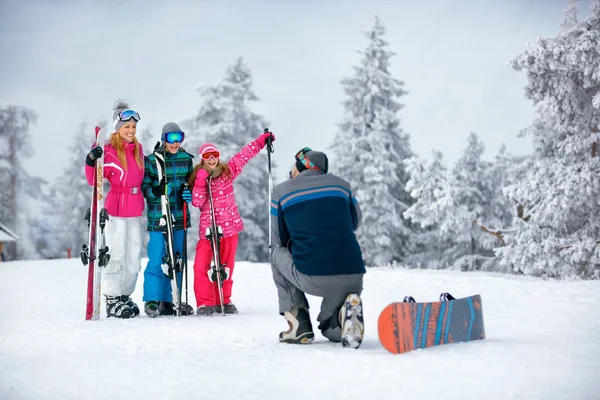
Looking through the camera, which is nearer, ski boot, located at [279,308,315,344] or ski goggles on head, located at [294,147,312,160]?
ski boot, located at [279,308,315,344]

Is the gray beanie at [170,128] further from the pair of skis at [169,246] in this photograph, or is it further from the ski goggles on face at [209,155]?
the ski goggles on face at [209,155]

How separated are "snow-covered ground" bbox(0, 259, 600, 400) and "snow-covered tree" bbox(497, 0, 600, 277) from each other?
6.40 meters

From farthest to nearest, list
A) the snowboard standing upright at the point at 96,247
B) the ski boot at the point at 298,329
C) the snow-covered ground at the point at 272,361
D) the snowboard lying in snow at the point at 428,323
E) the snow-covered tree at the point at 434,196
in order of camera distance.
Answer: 1. the snow-covered tree at the point at 434,196
2. the snowboard standing upright at the point at 96,247
3. the ski boot at the point at 298,329
4. the snowboard lying in snow at the point at 428,323
5. the snow-covered ground at the point at 272,361

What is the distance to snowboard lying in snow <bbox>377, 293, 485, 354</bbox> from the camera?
3504 millimetres

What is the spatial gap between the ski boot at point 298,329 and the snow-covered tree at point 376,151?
16209 mm

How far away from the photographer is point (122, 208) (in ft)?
19.0

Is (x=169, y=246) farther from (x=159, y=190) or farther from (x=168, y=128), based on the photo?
(x=168, y=128)

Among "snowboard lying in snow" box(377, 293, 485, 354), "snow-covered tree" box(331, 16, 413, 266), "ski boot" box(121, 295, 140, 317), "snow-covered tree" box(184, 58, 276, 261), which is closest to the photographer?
"snowboard lying in snow" box(377, 293, 485, 354)

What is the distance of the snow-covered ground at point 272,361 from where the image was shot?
2.79 m

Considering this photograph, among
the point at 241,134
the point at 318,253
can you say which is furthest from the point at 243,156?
the point at 241,134

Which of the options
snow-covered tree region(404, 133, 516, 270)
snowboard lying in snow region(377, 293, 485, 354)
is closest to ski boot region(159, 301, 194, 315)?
snowboard lying in snow region(377, 293, 485, 354)

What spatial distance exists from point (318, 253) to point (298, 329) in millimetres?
614

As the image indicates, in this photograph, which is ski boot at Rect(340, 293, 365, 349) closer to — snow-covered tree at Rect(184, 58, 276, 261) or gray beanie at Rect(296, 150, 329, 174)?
gray beanie at Rect(296, 150, 329, 174)

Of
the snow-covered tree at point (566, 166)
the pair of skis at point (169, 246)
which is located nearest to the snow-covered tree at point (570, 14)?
the snow-covered tree at point (566, 166)
